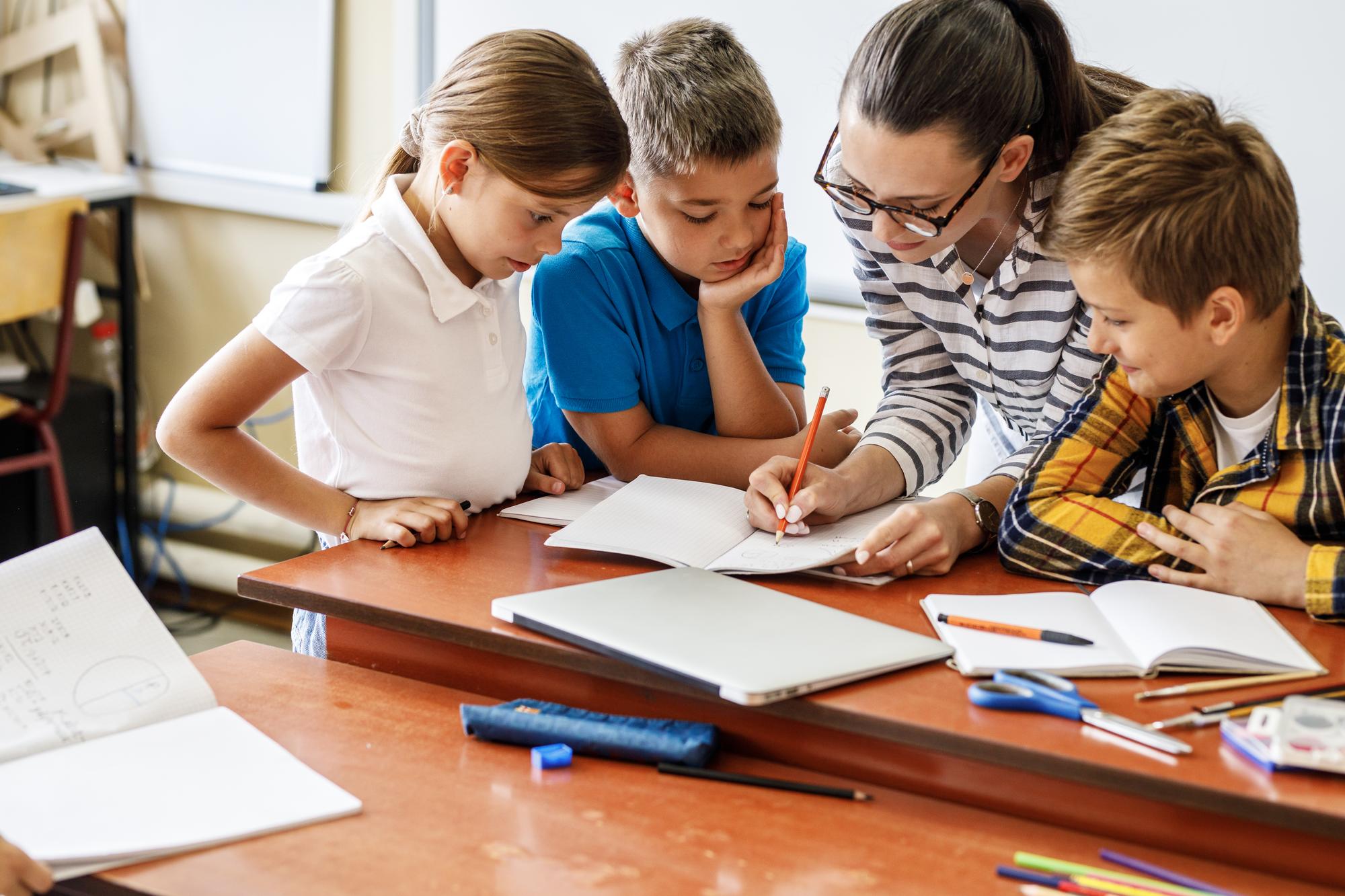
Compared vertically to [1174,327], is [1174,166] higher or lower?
higher

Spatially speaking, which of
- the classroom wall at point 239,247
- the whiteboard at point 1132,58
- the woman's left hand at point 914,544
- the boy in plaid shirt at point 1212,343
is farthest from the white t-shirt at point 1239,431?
the classroom wall at point 239,247

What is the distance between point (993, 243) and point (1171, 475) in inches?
12.9

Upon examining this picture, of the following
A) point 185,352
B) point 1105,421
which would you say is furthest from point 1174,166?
point 185,352

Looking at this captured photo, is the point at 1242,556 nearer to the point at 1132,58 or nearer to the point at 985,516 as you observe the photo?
the point at 985,516

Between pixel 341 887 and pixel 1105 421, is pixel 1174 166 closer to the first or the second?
pixel 1105 421

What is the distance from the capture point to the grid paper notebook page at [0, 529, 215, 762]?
1015mm

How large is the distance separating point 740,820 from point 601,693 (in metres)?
0.21

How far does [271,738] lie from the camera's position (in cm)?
103

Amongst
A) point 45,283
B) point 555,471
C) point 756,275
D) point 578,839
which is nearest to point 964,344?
point 756,275

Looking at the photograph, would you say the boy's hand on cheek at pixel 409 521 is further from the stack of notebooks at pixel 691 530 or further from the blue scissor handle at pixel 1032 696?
the blue scissor handle at pixel 1032 696

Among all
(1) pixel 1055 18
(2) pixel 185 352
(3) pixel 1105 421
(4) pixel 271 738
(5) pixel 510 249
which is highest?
(1) pixel 1055 18

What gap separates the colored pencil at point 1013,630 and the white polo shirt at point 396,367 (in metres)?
0.55

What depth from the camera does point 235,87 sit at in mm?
3006

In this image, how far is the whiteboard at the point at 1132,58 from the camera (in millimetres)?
2076
